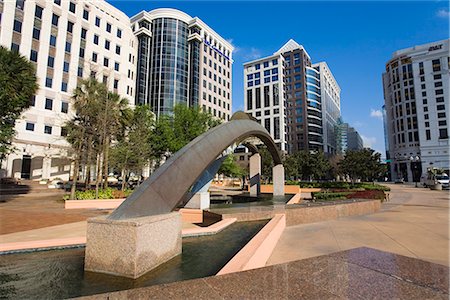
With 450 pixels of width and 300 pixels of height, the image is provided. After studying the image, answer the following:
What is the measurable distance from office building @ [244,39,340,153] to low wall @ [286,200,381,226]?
7442 centimetres

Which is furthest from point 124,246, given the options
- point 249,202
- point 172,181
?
point 249,202

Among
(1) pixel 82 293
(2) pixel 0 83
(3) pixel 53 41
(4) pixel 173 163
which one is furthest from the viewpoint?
(3) pixel 53 41

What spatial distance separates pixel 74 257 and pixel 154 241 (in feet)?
7.31

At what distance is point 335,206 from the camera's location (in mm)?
12227

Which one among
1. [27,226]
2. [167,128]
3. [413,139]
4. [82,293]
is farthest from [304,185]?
[413,139]

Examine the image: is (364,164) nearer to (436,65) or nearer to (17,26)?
(17,26)

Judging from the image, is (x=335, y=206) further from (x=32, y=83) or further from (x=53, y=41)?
(x=53, y=41)

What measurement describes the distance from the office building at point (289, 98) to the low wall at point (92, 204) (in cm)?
7538

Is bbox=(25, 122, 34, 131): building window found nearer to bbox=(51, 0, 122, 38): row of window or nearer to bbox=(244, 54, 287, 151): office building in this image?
bbox=(51, 0, 122, 38): row of window

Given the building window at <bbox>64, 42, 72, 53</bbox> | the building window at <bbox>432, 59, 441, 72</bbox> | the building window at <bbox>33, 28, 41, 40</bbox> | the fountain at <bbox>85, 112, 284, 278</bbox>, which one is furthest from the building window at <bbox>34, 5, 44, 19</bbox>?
the building window at <bbox>432, 59, 441, 72</bbox>

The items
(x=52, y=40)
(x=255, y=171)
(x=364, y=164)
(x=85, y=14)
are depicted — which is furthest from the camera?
(x=85, y=14)

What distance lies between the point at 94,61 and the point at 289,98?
240ft

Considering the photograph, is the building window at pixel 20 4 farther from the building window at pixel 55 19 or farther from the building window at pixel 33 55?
the building window at pixel 33 55

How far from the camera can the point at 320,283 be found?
339 cm
